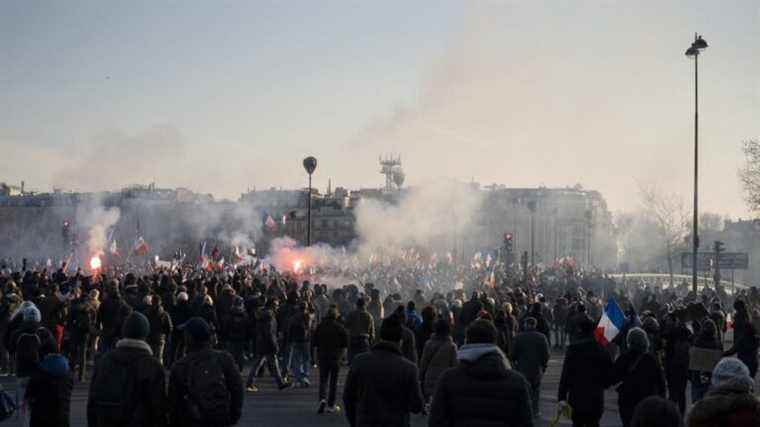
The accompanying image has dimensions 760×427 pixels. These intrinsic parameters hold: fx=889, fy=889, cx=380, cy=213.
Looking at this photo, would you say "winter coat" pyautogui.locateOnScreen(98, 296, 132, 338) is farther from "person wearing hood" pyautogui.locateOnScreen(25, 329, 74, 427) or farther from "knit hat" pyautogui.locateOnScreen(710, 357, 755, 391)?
"knit hat" pyautogui.locateOnScreen(710, 357, 755, 391)

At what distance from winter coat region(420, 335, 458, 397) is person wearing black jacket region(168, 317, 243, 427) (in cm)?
431

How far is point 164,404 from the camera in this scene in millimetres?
6996

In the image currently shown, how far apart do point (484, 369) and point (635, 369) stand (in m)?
3.99

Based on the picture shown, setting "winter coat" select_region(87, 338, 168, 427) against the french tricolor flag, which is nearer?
"winter coat" select_region(87, 338, 168, 427)

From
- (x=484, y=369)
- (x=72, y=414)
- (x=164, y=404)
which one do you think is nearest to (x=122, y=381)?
(x=164, y=404)

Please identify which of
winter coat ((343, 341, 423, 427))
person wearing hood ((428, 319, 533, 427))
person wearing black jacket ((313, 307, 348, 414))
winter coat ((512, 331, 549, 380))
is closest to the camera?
person wearing hood ((428, 319, 533, 427))

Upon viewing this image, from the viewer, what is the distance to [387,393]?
295 inches

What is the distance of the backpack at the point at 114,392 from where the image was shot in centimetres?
688

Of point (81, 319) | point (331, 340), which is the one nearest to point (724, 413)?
point (331, 340)

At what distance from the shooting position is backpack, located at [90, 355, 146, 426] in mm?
6883

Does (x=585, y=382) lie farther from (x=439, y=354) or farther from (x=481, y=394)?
(x=481, y=394)

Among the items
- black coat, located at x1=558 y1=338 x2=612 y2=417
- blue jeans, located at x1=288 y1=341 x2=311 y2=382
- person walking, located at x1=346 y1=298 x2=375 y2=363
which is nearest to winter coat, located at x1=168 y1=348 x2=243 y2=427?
black coat, located at x1=558 y1=338 x2=612 y2=417

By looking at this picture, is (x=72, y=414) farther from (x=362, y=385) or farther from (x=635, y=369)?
(x=635, y=369)

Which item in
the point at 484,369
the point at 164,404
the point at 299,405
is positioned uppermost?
the point at 484,369
